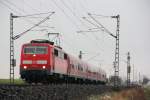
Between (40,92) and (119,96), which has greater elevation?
(40,92)

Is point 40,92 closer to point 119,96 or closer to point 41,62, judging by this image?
point 41,62

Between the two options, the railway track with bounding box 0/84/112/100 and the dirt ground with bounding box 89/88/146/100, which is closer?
the railway track with bounding box 0/84/112/100

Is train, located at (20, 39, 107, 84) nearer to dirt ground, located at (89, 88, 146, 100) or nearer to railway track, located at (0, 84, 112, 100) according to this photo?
railway track, located at (0, 84, 112, 100)

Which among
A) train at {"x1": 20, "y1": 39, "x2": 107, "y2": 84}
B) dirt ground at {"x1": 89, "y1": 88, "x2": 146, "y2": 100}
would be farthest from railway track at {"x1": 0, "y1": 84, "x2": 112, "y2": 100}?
train at {"x1": 20, "y1": 39, "x2": 107, "y2": 84}

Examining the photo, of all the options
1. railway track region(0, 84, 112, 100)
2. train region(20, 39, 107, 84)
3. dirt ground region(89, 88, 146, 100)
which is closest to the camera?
railway track region(0, 84, 112, 100)

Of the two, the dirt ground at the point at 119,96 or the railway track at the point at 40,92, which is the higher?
the railway track at the point at 40,92

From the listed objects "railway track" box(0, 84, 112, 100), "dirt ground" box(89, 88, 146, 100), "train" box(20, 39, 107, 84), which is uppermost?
"train" box(20, 39, 107, 84)

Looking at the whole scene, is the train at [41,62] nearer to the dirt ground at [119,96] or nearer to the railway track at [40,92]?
the railway track at [40,92]

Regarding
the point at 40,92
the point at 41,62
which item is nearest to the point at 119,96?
the point at 41,62

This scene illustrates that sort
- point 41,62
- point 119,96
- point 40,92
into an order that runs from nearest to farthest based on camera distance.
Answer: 1. point 40,92
2. point 41,62
3. point 119,96

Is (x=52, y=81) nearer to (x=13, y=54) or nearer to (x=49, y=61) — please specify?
(x=49, y=61)

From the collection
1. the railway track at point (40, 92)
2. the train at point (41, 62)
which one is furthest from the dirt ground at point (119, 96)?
the train at point (41, 62)

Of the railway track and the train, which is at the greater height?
the train

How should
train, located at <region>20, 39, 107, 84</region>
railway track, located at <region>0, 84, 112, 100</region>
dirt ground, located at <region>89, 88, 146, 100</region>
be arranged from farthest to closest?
dirt ground, located at <region>89, 88, 146, 100</region>, train, located at <region>20, 39, 107, 84</region>, railway track, located at <region>0, 84, 112, 100</region>
